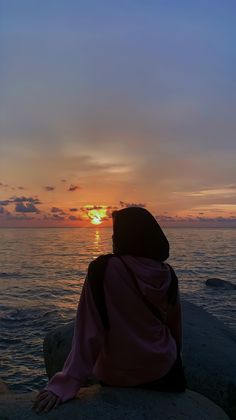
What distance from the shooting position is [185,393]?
12.1 feet

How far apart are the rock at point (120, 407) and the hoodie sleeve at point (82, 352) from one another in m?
0.14

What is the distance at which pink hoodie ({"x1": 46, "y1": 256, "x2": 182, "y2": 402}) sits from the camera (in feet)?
10.8

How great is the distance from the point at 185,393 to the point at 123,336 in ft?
2.67

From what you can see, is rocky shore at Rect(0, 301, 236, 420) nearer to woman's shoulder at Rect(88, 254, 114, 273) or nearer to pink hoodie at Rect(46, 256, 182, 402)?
pink hoodie at Rect(46, 256, 182, 402)

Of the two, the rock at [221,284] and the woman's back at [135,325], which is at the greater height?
the woman's back at [135,325]

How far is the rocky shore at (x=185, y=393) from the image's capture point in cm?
330

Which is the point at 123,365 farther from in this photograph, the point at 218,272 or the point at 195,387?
the point at 218,272

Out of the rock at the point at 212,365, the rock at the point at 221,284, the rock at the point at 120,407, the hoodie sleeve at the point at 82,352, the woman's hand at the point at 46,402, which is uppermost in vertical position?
the hoodie sleeve at the point at 82,352

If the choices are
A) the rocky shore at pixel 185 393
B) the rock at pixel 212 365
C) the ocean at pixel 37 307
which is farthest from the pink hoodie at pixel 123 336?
the ocean at pixel 37 307

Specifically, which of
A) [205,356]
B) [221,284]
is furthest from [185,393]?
[221,284]

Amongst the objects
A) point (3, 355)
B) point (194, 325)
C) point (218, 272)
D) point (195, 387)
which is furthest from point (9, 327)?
point (218, 272)

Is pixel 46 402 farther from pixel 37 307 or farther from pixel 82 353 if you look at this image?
pixel 37 307

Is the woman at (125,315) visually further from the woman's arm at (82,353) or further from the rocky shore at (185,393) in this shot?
the rocky shore at (185,393)

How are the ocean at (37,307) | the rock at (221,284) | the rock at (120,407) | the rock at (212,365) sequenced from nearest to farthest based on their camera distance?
the rock at (120,407)
the rock at (212,365)
the ocean at (37,307)
the rock at (221,284)
